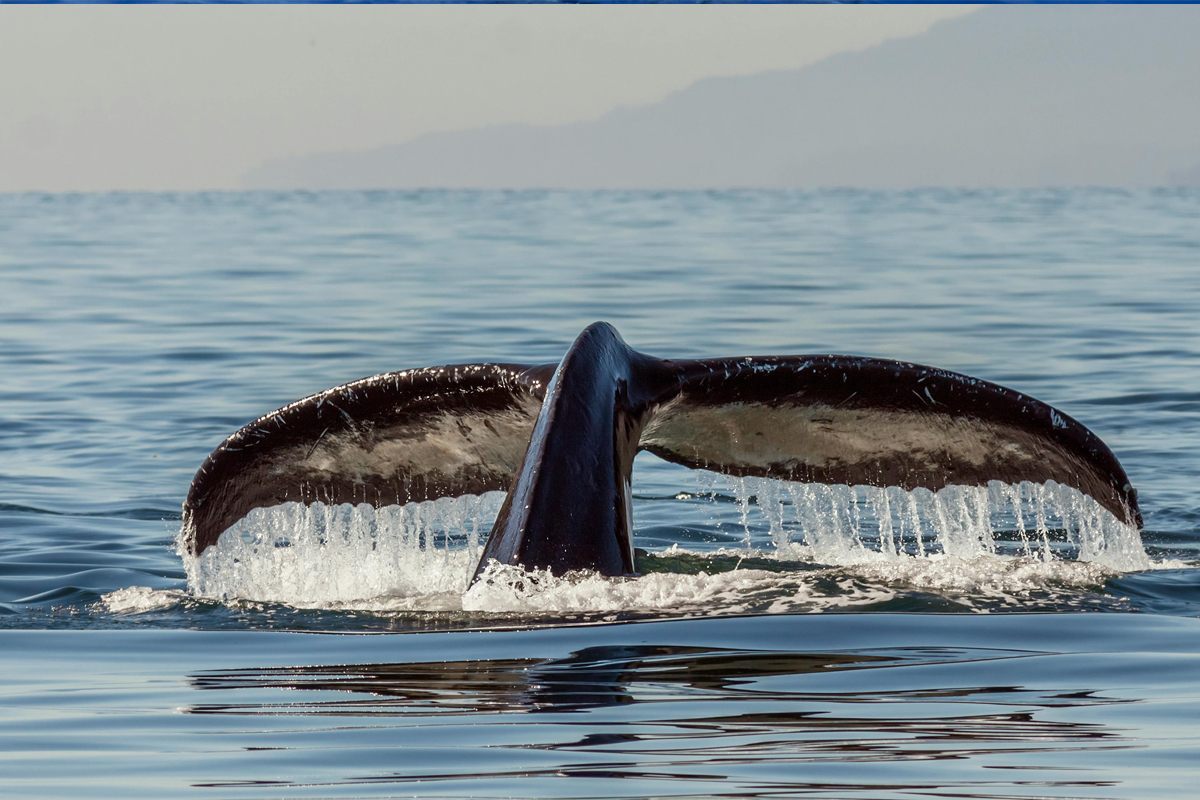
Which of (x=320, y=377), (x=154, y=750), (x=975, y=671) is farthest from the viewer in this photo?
(x=320, y=377)

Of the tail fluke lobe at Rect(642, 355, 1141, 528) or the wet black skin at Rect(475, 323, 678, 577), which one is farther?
the tail fluke lobe at Rect(642, 355, 1141, 528)

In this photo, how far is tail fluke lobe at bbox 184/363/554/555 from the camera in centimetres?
755

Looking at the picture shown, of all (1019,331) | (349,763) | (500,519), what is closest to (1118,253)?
(1019,331)

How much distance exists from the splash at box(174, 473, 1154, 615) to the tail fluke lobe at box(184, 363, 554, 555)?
0.10 meters

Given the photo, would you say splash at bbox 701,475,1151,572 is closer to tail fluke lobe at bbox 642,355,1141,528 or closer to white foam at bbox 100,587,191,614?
tail fluke lobe at bbox 642,355,1141,528

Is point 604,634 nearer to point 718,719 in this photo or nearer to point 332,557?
point 718,719

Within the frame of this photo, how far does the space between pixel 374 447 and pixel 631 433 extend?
122 centimetres

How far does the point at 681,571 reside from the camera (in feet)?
27.7

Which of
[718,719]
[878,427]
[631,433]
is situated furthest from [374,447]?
[718,719]

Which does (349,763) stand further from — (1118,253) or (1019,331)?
(1118,253)

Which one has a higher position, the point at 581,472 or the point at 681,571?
the point at 581,472

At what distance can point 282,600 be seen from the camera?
304 inches

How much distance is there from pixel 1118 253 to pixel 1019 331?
1413 centimetres

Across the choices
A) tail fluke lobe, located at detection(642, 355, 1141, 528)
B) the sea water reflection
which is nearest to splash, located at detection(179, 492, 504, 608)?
tail fluke lobe, located at detection(642, 355, 1141, 528)
